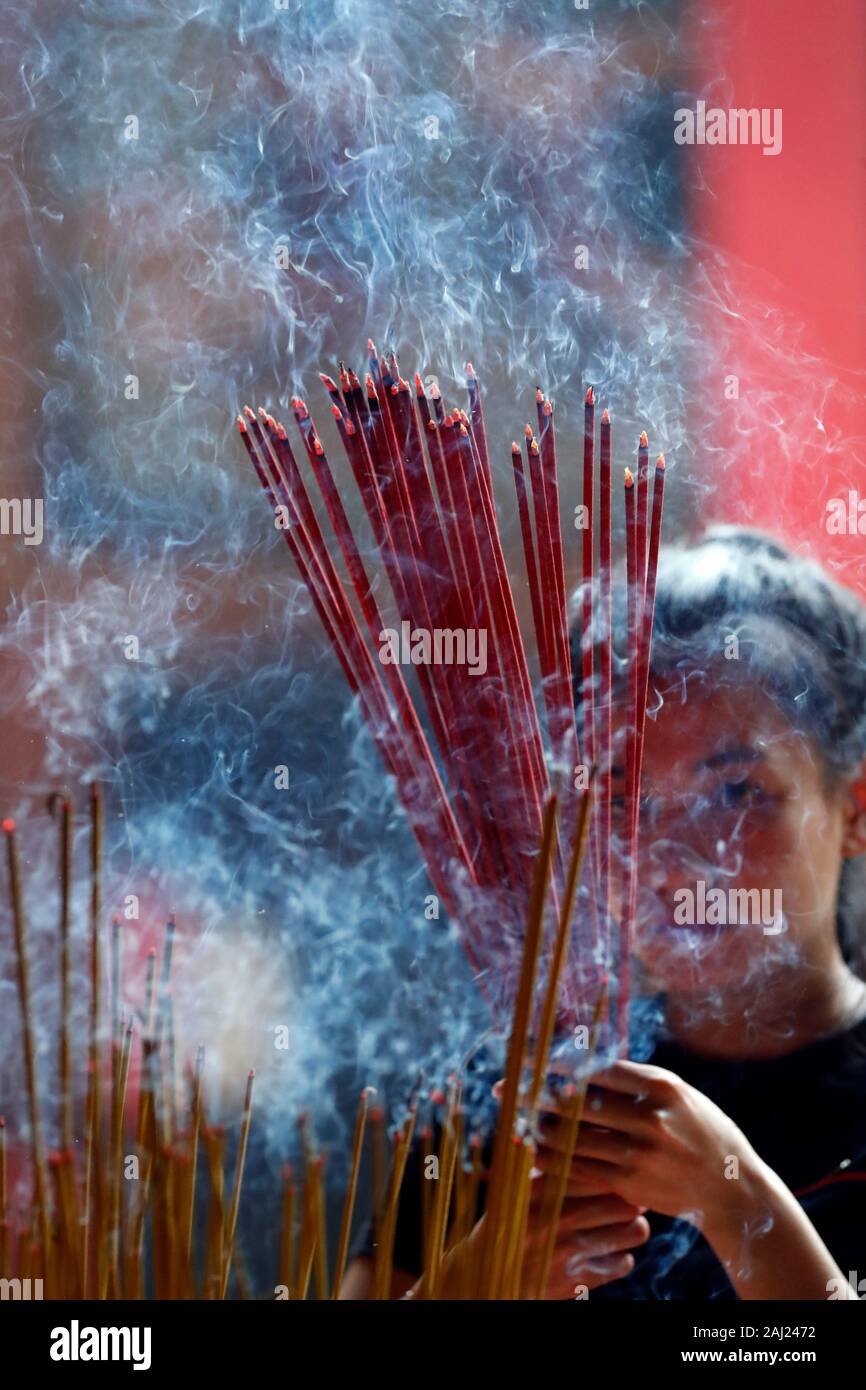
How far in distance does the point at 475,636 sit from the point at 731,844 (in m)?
0.42

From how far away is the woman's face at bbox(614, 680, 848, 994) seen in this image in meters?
1.57

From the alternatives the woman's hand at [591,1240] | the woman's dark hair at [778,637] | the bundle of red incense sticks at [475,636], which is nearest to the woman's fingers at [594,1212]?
the woman's hand at [591,1240]

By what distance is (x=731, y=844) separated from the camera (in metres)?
1.58

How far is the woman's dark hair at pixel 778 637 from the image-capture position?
5.20 feet

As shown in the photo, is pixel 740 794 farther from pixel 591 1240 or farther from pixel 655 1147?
pixel 591 1240

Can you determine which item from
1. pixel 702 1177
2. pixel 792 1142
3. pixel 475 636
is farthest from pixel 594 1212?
pixel 475 636

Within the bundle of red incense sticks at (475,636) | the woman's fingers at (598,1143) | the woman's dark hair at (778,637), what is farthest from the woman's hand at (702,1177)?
the woman's dark hair at (778,637)

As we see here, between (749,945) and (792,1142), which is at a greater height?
(749,945)

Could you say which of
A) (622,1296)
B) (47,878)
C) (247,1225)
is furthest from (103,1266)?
(622,1296)

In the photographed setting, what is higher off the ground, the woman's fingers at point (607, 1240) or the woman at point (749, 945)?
the woman at point (749, 945)

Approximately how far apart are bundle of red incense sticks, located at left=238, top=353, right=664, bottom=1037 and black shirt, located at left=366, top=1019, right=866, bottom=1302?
0.64ft

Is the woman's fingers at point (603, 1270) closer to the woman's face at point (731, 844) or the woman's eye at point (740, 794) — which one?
the woman's face at point (731, 844)

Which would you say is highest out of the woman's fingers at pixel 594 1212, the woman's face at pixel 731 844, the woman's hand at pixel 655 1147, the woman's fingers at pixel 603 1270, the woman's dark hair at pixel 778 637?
the woman's dark hair at pixel 778 637

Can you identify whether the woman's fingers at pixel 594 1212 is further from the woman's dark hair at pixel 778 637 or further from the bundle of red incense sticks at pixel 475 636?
the woman's dark hair at pixel 778 637
